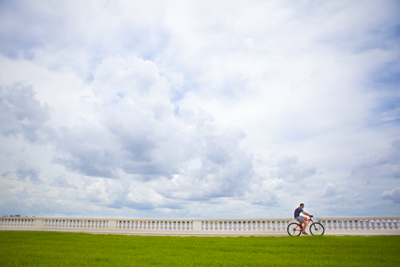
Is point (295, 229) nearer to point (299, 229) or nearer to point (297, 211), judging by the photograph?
point (299, 229)

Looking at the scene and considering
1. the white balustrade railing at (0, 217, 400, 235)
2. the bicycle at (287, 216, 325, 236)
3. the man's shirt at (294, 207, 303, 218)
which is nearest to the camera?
the man's shirt at (294, 207, 303, 218)

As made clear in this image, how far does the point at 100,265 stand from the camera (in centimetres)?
793

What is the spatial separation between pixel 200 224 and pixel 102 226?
9.18 m

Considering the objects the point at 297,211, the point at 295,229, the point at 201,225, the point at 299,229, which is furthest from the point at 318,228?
the point at 201,225

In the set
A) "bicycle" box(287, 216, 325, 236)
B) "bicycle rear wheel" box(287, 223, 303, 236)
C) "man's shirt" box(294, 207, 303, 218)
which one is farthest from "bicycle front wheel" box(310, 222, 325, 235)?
"man's shirt" box(294, 207, 303, 218)

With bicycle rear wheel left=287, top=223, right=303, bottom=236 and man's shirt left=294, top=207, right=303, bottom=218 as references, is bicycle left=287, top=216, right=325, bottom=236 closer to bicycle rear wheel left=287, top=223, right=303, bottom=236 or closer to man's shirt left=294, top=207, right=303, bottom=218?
bicycle rear wheel left=287, top=223, right=303, bottom=236

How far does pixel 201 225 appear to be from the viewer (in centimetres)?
2239

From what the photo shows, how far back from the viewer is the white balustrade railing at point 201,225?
20.0m

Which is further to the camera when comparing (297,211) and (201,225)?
(201,225)

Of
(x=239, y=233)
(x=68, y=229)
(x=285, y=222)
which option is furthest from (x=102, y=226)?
(x=285, y=222)

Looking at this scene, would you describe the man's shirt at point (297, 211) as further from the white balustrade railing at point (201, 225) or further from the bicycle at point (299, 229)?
the white balustrade railing at point (201, 225)

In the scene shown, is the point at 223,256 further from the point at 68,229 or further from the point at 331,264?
the point at 68,229

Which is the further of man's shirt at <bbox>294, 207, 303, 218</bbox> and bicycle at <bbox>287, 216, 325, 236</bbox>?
bicycle at <bbox>287, 216, 325, 236</bbox>

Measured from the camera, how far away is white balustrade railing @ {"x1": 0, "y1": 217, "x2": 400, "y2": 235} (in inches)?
786
